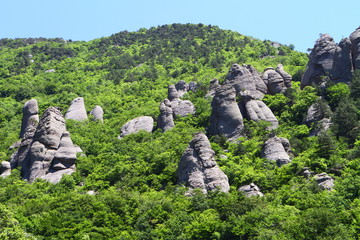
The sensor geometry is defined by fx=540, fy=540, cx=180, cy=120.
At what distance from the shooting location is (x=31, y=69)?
143250 millimetres

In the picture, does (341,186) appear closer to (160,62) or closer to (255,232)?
(255,232)

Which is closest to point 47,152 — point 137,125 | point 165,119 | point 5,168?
point 5,168

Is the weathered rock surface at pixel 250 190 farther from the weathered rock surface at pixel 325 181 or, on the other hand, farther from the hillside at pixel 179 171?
the weathered rock surface at pixel 325 181

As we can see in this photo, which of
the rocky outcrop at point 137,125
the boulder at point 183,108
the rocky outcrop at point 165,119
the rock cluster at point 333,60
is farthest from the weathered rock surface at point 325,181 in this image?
the rocky outcrop at point 137,125

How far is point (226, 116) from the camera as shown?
74.9 meters

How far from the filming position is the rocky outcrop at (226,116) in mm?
73688

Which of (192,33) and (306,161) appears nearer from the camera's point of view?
(306,161)

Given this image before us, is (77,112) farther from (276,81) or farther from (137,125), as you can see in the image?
(276,81)

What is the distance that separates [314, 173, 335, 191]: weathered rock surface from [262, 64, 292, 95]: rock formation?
99.4 feet

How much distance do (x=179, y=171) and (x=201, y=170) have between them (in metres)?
3.69

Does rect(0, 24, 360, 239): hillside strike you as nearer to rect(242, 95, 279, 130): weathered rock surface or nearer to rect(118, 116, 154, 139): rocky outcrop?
rect(242, 95, 279, 130): weathered rock surface

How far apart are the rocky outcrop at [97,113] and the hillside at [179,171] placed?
1650 mm

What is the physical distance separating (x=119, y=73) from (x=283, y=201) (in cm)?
8735

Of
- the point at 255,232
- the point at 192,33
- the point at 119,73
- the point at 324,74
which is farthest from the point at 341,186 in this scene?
the point at 192,33
